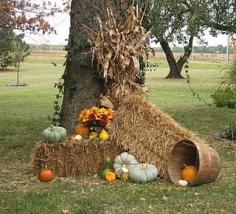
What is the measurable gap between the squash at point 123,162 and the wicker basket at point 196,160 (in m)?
0.49

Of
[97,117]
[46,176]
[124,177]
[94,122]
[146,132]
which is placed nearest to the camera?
[46,176]

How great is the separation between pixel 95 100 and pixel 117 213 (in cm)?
→ 304

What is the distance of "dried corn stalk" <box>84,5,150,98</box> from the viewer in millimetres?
7793

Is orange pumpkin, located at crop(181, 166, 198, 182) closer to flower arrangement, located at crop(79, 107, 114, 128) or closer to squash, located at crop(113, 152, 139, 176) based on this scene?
squash, located at crop(113, 152, 139, 176)

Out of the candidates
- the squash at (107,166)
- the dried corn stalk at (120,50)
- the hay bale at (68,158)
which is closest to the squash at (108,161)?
the squash at (107,166)

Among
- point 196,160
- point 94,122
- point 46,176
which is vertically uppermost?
point 94,122

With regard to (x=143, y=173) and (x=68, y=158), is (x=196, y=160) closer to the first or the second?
(x=143, y=173)

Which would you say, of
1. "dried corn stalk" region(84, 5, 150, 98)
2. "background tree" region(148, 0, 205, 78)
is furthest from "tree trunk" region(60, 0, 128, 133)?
"background tree" region(148, 0, 205, 78)

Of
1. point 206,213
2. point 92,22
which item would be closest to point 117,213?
point 206,213

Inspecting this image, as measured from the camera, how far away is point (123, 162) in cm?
725

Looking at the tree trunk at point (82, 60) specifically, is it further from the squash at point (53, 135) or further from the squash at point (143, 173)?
the squash at point (143, 173)

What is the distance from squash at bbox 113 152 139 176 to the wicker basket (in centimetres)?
49

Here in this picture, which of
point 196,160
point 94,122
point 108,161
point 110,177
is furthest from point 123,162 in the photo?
point 196,160

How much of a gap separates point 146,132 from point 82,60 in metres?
1.65
